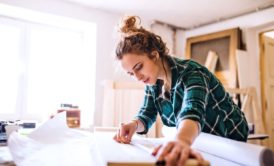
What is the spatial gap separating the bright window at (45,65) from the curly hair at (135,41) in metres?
1.80

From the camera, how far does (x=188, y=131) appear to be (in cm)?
53

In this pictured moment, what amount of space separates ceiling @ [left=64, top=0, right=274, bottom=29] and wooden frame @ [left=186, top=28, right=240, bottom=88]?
228mm

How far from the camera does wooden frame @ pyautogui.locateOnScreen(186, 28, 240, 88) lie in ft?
9.50

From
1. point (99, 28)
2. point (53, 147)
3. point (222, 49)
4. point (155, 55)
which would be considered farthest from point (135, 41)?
point (222, 49)

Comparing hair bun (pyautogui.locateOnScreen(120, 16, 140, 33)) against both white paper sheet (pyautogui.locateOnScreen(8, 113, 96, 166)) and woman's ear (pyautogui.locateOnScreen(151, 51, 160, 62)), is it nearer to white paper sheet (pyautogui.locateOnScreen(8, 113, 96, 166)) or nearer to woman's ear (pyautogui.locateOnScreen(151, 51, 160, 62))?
woman's ear (pyautogui.locateOnScreen(151, 51, 160, 62))

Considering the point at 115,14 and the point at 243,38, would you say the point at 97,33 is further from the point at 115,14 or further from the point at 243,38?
the point at 243,38

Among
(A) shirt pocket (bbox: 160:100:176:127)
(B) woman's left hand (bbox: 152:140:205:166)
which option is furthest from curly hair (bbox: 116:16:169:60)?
(B) woman's left hand (bbox: 152:140:205:166)

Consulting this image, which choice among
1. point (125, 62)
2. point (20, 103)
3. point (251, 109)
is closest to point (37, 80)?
point (20, 103)

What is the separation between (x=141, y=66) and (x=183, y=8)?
2.11 metres

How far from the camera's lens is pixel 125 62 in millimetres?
874

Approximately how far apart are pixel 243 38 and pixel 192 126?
272 centimetres

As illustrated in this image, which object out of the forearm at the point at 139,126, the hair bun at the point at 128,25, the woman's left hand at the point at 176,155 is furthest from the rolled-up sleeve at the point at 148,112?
the woman's left hand at the point at 176,155

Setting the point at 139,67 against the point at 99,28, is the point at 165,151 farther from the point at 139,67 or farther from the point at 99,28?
the point at 99,28

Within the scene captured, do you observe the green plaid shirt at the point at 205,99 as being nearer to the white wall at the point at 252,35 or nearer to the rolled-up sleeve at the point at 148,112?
the rolled-up sleeve at the point at 148,112
